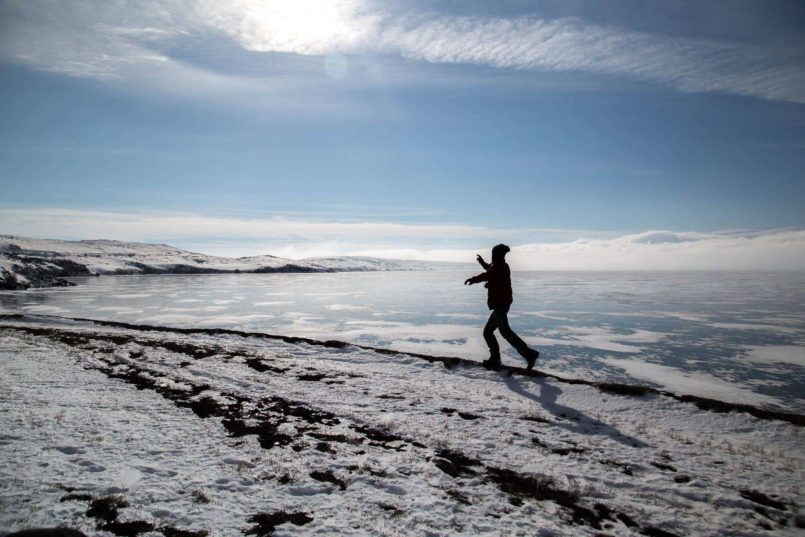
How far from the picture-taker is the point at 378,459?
16.6ft

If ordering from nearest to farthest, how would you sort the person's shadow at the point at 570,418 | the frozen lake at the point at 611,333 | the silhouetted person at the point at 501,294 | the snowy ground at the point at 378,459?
the snowy ground at the point at 378,459 < the person's shadow at the point at 570,418 < the silhouetted person at the point at 501,294 < the frozen lake at the point at 611,333

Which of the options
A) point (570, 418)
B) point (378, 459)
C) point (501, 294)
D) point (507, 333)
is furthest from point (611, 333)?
point (378, 459)

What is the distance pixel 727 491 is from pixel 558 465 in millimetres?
1779

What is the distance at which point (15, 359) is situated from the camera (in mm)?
10648

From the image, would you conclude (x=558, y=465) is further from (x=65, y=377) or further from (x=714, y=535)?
(x=65, y=377)

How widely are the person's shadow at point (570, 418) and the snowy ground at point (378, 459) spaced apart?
0.05 meters

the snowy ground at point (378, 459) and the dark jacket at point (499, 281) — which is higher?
the dark jacket at point (499, 281)

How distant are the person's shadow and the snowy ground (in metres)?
0.05

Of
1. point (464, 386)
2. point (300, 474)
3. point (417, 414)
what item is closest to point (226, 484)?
point (300, 474)

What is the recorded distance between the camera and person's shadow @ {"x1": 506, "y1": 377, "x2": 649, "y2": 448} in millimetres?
6053

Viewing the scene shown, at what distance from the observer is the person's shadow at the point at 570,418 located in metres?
6.05

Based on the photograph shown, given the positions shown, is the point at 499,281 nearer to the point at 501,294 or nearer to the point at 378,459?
the point at 501,294

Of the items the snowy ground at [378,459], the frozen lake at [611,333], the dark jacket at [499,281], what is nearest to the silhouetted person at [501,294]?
the dark jacket at [499,281]

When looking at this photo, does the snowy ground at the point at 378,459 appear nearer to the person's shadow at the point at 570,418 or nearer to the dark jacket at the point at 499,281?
the person's shadow at the point at 570,418
